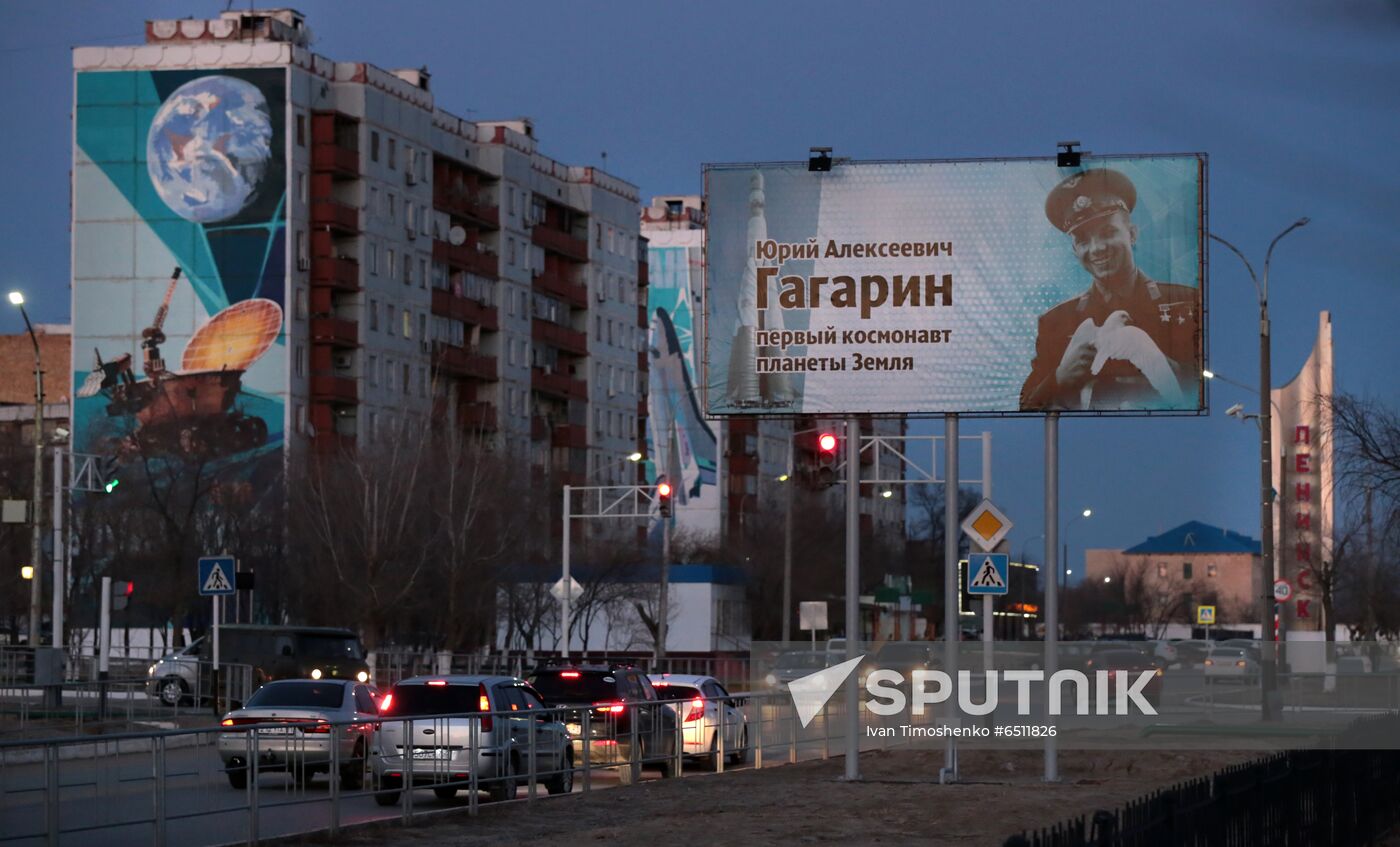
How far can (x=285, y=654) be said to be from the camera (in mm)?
44906

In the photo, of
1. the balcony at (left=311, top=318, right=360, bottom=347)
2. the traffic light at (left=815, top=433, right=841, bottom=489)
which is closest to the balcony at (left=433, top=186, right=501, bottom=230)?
the balcony at (left=311, top=318, right=360, bottom=347)

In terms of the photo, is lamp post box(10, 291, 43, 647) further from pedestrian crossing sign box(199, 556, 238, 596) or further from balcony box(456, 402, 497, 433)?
balcony box(456, 402, 497, 433)

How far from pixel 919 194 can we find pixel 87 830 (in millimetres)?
13194

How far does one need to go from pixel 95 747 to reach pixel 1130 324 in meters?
13.7

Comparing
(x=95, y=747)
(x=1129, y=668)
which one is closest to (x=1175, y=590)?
(x=1129, y=668)

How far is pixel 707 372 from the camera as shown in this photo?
2605 centimetres

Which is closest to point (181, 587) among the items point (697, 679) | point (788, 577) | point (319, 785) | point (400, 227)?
point (788, 577)

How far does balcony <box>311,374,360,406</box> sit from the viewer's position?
9256cm

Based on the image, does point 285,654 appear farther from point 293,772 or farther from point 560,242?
point 560,242

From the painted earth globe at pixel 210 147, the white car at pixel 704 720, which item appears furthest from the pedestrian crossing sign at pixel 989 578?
the painted earth globe at pixel 210 147

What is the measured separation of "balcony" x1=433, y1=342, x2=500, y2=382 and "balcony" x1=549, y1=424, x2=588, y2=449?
29.7 feet

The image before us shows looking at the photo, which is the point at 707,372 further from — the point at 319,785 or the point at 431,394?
the point at 431,394

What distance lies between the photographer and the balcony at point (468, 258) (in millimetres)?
102375

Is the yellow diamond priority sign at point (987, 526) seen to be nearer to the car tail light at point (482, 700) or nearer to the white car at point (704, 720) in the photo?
the white car at point (704, 720)
